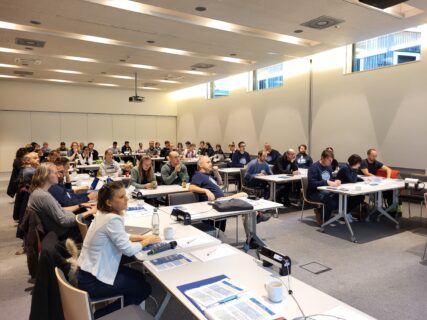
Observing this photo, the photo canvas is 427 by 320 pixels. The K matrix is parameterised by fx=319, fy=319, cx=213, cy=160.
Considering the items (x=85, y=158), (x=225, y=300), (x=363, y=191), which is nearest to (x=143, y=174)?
(x=363, y=191)

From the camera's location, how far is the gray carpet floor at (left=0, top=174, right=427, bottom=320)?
115 inches

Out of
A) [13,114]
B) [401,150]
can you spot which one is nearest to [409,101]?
[401,150]

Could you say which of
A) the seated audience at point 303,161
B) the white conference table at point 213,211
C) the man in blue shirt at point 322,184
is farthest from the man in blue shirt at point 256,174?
the white conference table at point 213,211

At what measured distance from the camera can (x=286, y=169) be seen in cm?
728

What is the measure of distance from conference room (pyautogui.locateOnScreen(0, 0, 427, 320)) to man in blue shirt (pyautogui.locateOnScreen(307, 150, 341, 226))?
0.11 ft

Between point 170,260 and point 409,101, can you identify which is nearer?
point 170,260

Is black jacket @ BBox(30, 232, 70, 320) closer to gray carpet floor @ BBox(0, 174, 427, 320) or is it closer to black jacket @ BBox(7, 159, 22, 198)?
gray carpet floor @ BBox(0, 174, 427, 320)

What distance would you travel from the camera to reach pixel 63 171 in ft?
15.6

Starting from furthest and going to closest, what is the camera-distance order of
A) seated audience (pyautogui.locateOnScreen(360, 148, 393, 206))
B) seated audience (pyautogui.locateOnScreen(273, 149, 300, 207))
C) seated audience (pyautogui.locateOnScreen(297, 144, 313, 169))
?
seated audience (pyautogui.locateOnScreen(297, 144, 313, 169)) → seated audience (pyautogui.locateOnScreen(273, 149, 300, 207)) → seated audience (pyautogui.locateOnScreen(360, 148, 393, 206))

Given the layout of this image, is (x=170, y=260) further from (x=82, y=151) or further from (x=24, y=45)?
(x=82, y=151)

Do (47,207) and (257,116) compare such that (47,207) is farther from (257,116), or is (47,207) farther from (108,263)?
(257,116)

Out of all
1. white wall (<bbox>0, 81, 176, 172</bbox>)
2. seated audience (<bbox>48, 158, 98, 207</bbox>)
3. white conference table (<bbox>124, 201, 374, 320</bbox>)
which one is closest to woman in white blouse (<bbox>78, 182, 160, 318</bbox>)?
white conference table (<bbox>124, 201, 374, 320</bbox>)

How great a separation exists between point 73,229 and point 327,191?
373 centimetres

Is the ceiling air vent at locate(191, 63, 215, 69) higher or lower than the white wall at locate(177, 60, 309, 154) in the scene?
higher
